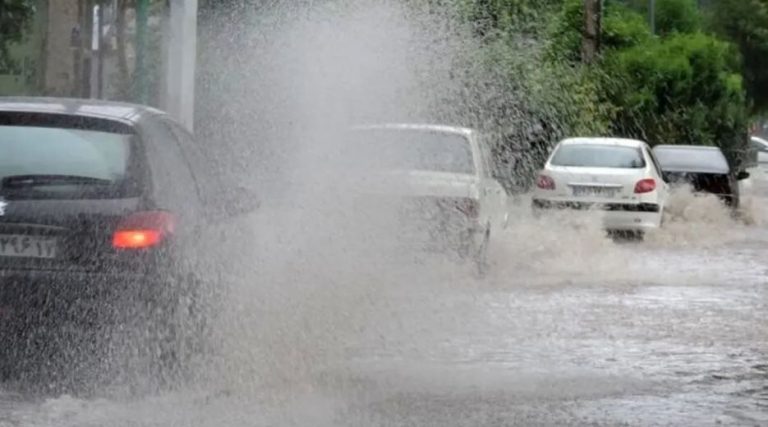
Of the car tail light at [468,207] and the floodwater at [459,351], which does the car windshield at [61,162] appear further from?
the car tail light at [468,207]

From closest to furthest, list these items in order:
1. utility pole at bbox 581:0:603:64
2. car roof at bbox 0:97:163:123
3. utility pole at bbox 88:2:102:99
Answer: car roof at bbox 0:97:163:123, utility pole at bbox 88:2:102:99, utility pole at bbox 581:0:603:64

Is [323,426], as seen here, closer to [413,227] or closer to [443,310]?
[443,310]

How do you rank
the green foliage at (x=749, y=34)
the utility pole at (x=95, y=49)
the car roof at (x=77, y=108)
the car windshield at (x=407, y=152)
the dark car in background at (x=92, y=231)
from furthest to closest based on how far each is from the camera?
the green foliage at (x=749, y=34) → the utility pole at (x=95, y=49) → the car windshield at (x=407, y=152) → the car roof at (x=77, y=108) → the dark car in background at (x=92, y=231)

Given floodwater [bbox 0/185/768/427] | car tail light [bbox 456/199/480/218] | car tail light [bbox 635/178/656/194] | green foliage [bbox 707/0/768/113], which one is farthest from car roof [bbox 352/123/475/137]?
green foliage [bbox 707/0/768/113]

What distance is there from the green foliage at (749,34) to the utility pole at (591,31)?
29.6 metres

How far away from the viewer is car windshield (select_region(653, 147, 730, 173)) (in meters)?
27.2

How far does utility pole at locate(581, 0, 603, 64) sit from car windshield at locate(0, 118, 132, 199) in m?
25.4

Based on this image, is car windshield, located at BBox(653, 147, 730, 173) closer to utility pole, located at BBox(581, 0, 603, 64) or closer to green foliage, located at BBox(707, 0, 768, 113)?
utility pole, located at BBox(581, 0, 603, 64)

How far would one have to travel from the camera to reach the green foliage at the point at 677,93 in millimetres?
36594

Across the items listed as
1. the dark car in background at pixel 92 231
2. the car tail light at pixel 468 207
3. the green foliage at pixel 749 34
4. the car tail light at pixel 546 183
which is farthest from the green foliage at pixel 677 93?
the dark car in background at pixel 92 231

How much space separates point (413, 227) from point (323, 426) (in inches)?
268

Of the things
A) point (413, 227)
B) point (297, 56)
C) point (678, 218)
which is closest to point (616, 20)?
point (678, 218)

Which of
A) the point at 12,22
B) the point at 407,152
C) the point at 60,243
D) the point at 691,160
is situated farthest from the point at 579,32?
the point at 60,243

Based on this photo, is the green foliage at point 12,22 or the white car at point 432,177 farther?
the green foliage at point 12,22
